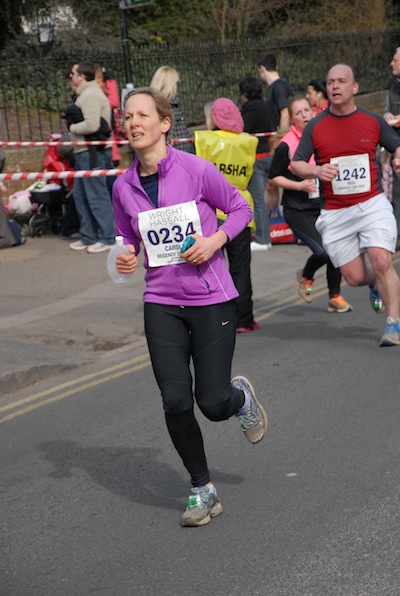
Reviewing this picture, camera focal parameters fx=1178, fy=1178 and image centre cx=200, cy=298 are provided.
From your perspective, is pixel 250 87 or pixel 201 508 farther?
pixel 250 87

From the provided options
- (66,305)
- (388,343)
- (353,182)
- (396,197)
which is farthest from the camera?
(396,197)

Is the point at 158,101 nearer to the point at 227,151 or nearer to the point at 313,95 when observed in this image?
the point at 227,151

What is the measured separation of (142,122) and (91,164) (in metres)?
8.84

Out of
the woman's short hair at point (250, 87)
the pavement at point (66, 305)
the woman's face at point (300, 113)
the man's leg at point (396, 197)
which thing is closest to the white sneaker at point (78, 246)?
the pavement at point (66, 305)

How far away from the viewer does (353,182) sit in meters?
8.66

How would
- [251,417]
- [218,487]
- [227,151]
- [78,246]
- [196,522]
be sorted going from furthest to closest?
[78,246] < [227,151] < [218,487] < [251,417] < [196,522]

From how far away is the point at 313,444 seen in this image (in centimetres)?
649

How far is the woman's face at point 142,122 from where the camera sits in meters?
5.26

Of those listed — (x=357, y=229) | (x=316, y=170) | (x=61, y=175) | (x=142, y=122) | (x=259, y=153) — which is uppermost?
(x=142, y=122)

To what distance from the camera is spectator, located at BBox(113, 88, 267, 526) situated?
17.5 ft

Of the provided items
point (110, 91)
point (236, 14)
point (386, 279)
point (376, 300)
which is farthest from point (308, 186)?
point (236, 14)

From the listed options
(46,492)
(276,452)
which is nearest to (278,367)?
(276,452)

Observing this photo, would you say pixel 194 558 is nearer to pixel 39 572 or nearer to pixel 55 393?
pixel 39 572

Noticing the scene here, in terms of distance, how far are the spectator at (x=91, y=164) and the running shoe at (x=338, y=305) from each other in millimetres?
4356
